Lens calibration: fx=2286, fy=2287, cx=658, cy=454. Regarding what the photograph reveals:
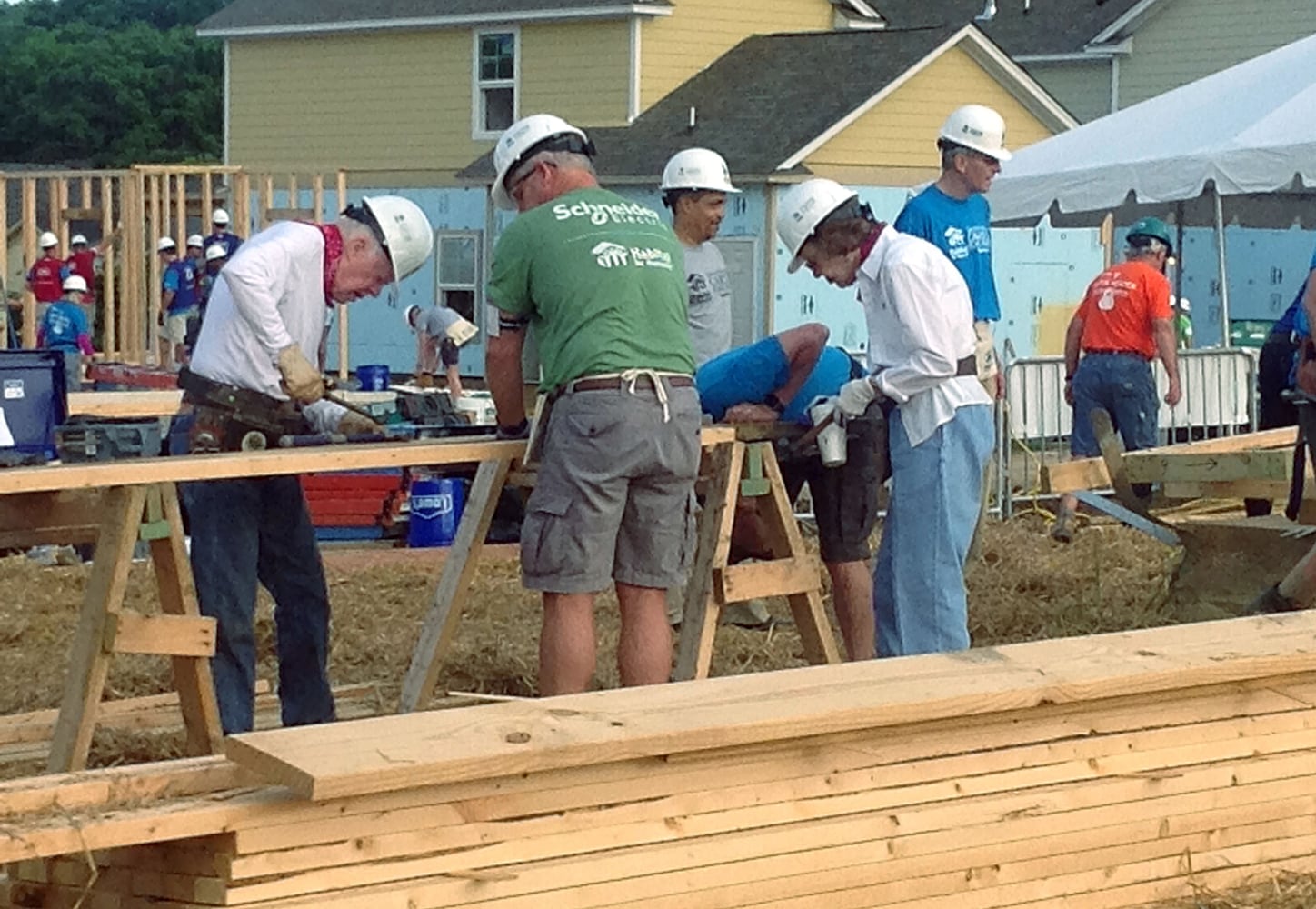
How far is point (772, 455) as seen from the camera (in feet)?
24.8

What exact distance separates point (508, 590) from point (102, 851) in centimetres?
678

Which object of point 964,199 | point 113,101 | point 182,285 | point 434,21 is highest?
point 113,101

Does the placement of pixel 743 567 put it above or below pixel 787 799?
above

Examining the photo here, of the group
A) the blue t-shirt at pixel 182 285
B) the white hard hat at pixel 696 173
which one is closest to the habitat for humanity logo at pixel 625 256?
the white hard hat at pixel 696 173

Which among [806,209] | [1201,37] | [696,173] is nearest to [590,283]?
[806,209]

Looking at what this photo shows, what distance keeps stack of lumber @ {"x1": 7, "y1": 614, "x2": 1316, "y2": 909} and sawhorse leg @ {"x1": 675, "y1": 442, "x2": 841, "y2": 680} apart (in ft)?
5.28

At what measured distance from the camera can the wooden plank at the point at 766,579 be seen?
291 inches

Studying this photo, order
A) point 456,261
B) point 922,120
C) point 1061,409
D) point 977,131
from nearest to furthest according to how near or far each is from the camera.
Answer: point 977,131
point 1061,409
point 922,120
point 456,261

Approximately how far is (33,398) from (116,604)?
1127 mm

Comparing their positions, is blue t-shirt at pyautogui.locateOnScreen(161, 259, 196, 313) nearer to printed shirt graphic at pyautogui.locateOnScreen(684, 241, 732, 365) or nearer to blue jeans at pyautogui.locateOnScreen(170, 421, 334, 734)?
printed shirt graphic at pyautogui.locateOnScreen(684, 241, 732, 365)

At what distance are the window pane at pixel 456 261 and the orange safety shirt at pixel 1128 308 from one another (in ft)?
60.6

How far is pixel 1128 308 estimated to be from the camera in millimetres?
13398

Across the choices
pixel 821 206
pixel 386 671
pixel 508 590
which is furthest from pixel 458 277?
pixel 821 206

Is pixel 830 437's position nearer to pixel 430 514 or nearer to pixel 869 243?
pixel 869 243
